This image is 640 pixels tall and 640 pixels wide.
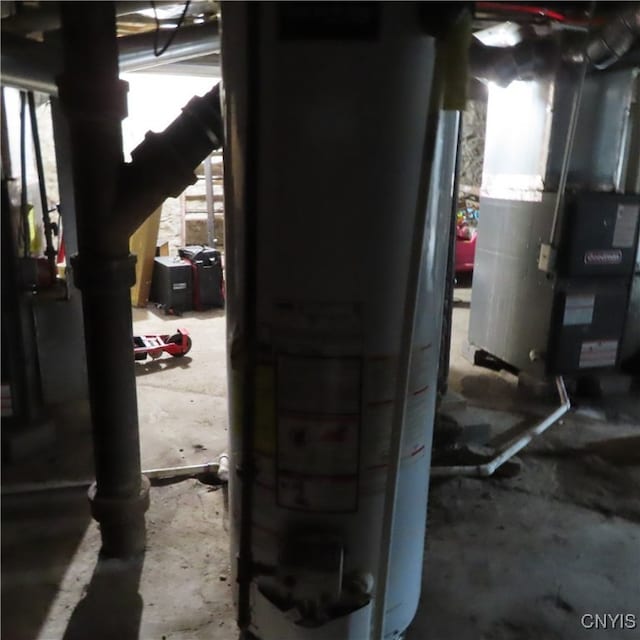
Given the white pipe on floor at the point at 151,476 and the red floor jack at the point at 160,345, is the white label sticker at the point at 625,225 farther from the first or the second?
the red floor jack at the point at 160,345

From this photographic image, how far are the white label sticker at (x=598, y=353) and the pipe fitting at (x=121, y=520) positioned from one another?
202 cm

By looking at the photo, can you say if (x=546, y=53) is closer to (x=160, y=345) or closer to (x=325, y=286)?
(x=325, y=286)

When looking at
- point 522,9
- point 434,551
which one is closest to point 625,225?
point 522,9

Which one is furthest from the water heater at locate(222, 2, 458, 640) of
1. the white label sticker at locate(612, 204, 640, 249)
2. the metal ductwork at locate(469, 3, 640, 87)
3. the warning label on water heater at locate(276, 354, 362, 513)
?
the white label sticker at locate(612, 204, 640, 249)

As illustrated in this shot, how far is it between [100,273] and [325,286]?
2.18 ft

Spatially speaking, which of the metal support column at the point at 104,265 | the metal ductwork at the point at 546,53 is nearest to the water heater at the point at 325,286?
the metal support column at the point at 104,265

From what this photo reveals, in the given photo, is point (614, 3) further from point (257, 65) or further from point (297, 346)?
point (297, 346)

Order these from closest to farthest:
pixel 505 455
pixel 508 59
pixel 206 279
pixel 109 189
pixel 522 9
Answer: pixel 109 189 < pixel 522 9 < pixel 505 455 < pixel 508 59 < pixel 206 279

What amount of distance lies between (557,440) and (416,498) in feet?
4.71

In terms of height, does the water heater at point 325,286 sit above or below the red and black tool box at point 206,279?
above

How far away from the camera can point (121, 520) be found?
1483 mm

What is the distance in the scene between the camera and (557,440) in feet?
7.48

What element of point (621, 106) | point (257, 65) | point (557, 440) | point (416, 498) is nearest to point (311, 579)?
point (416, 498)

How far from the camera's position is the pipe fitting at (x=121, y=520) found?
1462mm
